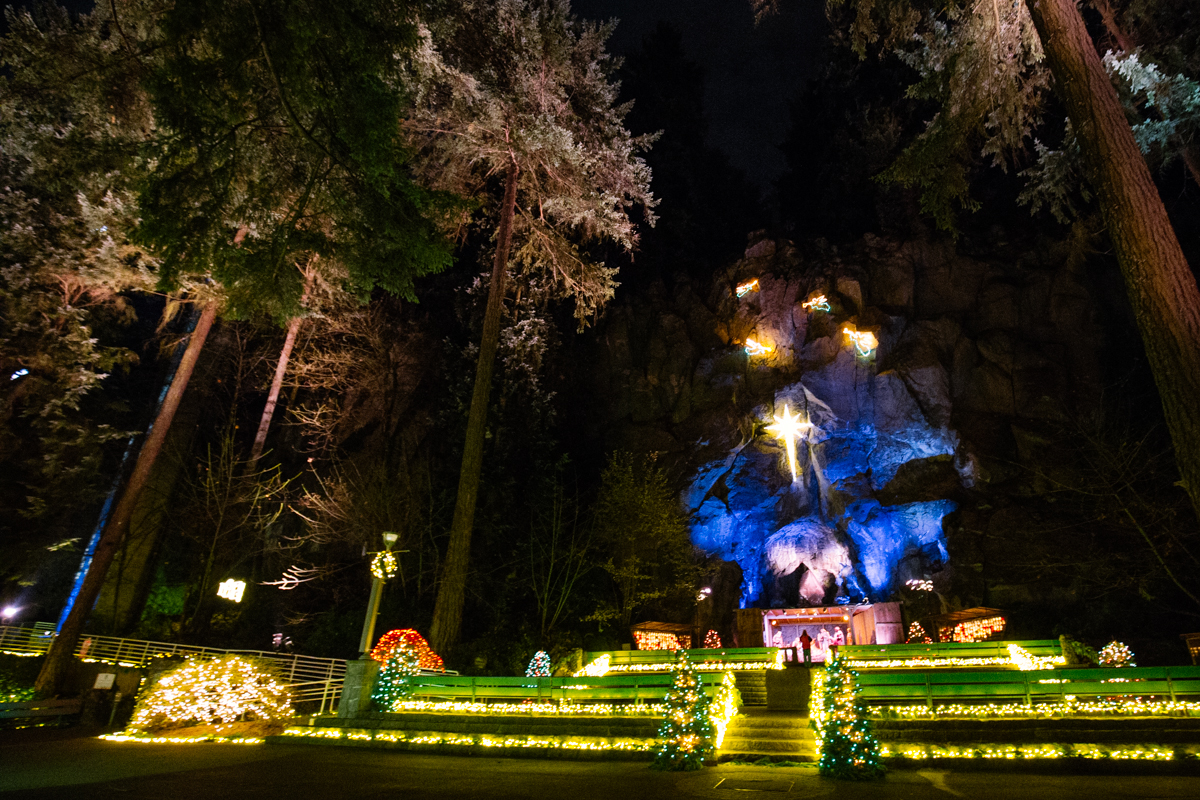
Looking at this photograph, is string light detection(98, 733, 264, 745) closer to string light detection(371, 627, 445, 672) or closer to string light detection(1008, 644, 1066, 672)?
string light detection(371, 627, 445, 672)

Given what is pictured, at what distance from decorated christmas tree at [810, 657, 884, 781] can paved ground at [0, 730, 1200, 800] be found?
0.29 metres

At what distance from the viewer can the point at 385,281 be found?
1009cm

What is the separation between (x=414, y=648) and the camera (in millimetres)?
12750

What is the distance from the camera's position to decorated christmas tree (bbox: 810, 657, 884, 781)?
23.6ft

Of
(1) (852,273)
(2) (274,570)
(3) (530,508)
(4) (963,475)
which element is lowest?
(2) (274,570)

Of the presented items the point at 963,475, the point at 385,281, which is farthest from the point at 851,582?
the point at 385,281

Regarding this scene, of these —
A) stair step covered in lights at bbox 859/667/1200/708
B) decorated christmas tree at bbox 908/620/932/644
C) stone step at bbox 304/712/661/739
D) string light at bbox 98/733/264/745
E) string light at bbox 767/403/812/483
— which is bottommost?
string light at bbox 98/733/264/745

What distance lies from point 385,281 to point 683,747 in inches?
324

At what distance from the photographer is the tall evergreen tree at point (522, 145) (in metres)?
14.5

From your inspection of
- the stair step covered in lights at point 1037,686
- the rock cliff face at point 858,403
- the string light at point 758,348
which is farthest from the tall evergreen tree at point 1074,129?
the string light at point 758,348

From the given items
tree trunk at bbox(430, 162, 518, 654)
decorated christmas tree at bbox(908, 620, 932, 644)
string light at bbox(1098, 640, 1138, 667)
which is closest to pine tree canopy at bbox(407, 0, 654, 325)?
tree trunk at bbox(430, 162, 518, 654)

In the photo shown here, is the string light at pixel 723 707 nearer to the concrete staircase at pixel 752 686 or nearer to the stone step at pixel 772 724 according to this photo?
the stone step at pixel 772 724

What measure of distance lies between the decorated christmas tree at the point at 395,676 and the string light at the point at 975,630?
15560 mm

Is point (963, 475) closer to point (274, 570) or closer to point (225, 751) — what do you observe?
point (225, 751)
